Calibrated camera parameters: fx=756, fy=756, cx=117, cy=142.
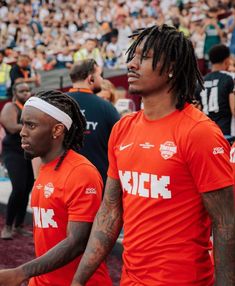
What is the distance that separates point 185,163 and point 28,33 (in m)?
20.1

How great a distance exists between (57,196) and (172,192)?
0.74 m

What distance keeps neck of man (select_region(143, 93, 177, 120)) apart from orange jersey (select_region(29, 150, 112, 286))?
0.59m

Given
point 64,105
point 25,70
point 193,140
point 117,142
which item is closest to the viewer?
point 193,140

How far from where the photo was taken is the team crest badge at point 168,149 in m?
2.69

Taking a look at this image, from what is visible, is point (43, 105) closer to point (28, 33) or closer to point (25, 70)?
point (25, 70)

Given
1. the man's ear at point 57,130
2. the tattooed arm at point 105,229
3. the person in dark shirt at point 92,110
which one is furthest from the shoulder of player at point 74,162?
the person in dark shirt at point 92,110

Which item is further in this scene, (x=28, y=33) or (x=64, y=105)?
(x=28, y=33)

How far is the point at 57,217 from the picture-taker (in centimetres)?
332

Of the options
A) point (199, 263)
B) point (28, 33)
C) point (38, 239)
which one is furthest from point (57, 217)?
point (28, 33)

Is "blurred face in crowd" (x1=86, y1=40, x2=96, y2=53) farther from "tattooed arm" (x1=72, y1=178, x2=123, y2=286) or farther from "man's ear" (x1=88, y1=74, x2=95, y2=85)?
"tattooed arm" (x1=72, y1=178, x2=123, y2=286)

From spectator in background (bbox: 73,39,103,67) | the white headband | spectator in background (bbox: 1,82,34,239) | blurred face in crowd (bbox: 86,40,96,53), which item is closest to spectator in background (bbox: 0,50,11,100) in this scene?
spectator in background (bbox: 73,39,103,67)

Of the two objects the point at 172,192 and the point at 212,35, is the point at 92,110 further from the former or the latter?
the point at 212,35

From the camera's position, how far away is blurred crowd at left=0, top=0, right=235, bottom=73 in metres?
16.5

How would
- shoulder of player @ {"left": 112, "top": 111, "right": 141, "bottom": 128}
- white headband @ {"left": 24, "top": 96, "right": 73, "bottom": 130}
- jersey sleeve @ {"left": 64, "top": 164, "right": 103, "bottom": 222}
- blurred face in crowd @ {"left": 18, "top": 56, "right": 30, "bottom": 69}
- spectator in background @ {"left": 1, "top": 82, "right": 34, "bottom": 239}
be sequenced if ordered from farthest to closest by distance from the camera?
1. blurred face in crowd @ {"left": 18, "top": 56, "right": 30, "bottom": 69}
2. spectator in background @ {"left": 1, "top": 82, "right": 34, "bottom": 239}
3. white headband @ {"left": 24, "top": 96, "right": 73, "bottom": 130}
4. jersey sleeve @ {"left": 64, "top": 164, "right": 103, "bottom": 222}
5. shoulder of player @ {"left": 112, "top": 111, "right": 141, "bottom": 128}
